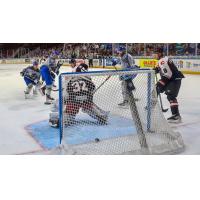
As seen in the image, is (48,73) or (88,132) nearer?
(88,132)

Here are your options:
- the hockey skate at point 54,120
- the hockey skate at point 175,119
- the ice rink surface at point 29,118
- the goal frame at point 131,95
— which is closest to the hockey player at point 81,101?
the goal frame at point 131,95

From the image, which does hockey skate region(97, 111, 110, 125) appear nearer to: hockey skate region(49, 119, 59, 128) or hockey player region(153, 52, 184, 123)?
hockey skate region(49, 119, 59, 128)

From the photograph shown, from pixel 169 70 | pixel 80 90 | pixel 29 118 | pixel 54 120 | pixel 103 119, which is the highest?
pixel 169 70

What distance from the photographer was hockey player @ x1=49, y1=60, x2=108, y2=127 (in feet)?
10.2

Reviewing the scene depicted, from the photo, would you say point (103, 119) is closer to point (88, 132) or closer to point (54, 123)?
point (88, 132)

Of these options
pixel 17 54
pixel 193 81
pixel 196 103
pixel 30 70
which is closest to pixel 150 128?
pixel 196 103

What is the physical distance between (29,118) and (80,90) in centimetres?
158

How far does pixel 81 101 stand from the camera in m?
3.34

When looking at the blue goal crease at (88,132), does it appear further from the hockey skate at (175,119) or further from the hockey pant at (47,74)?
the hockey pant at (47,74)

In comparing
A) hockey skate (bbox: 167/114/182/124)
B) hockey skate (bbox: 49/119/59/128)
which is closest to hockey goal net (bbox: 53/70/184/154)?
hockey skate (bbox: 49/119/59/128)

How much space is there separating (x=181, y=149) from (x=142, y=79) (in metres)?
0.85

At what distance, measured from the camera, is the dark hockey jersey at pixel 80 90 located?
3154 millimetres

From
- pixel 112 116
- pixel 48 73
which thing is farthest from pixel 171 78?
pixel 48 73
